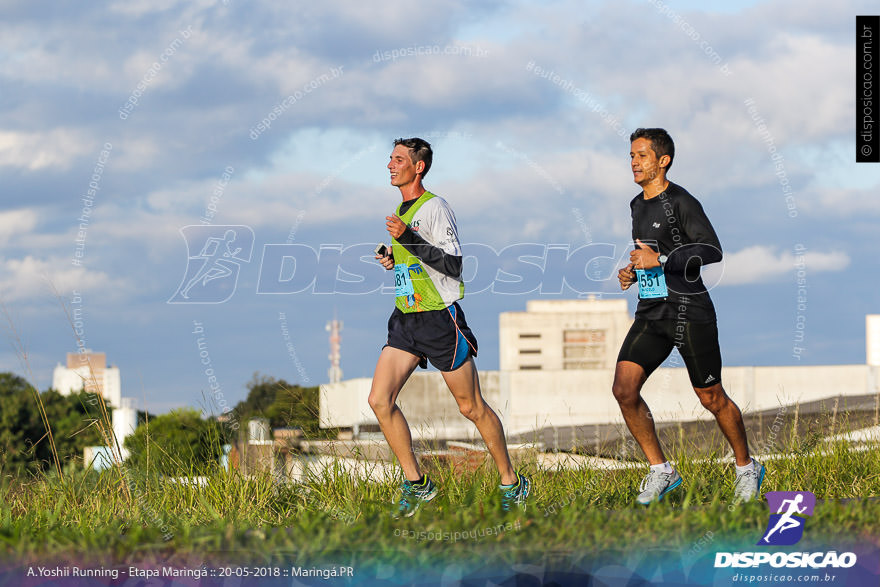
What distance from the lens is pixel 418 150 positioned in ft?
19.6

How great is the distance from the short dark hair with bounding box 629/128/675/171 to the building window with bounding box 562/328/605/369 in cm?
10831

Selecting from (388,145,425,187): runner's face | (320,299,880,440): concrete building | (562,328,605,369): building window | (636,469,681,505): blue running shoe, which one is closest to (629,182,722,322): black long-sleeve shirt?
(636,469,681,505): blue running shoe

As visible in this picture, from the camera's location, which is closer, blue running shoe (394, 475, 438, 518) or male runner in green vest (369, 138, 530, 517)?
blue running shoe (394, 475, 438, 518)

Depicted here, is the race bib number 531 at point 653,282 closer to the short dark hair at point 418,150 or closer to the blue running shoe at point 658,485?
the blue running shoe at point 658,485

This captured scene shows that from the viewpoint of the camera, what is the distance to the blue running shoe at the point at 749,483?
575cm

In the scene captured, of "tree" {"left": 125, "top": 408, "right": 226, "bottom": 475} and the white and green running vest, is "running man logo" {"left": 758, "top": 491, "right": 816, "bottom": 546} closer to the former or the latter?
the white and green running vest

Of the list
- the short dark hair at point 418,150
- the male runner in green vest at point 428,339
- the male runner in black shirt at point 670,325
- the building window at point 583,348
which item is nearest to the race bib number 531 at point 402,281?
the male runner in green vest at point 428,339

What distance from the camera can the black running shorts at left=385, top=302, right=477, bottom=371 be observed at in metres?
5.66

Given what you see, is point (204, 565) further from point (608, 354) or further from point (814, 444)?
point (608, 354)

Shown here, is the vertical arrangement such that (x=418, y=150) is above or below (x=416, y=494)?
above

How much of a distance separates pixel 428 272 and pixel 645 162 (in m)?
1.50

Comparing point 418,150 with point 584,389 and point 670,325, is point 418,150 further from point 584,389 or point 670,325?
point 584,389

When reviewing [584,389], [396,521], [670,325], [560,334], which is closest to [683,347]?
[670,325]

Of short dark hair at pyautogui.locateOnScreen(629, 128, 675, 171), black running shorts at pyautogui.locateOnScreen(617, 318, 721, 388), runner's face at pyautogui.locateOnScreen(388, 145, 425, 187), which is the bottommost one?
black running shorts at pyautogui.locateOnScreen(617, 318, 721, 388)
